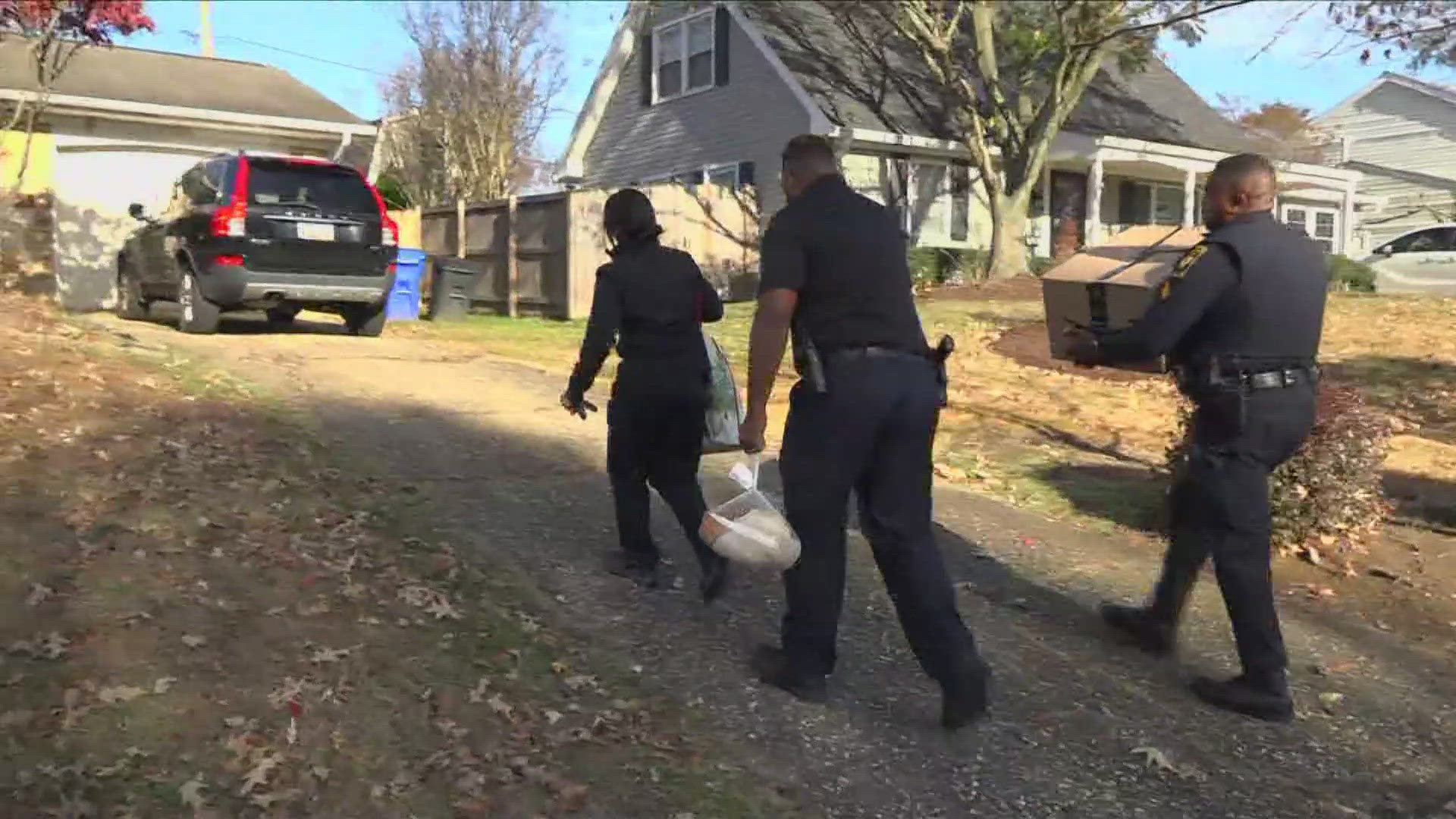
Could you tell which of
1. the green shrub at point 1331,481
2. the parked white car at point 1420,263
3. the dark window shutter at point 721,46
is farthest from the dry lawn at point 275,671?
the parked white car at point 1420,263

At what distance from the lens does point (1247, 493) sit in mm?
4336

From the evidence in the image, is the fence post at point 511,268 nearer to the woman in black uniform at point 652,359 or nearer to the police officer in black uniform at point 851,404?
the woman in black uniform at point 652,359

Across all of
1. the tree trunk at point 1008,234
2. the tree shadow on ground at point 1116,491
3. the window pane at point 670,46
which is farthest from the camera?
the window pane at point 670,46

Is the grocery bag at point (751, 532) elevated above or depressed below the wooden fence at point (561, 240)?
below

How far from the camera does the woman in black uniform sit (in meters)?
4.96

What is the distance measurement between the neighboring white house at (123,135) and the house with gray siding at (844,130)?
668 centimetres

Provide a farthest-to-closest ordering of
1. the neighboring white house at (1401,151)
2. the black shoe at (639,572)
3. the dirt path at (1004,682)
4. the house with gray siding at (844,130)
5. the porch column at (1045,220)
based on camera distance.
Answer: the neighboring white house at (1401,151) < the porch column at (1045,220) < the house with gray siding at (844,130) < the black shoe at (639,572) < the dirt path at (1004,682)

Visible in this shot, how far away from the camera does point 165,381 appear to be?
812 cm

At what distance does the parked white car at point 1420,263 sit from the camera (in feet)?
68.7

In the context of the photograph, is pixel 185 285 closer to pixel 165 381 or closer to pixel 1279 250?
pixel 165 381

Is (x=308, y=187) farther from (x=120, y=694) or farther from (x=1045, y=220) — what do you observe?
(x=1045, y=220)

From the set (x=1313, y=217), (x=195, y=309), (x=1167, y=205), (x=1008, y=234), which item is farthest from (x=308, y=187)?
(x=1313, y=217)

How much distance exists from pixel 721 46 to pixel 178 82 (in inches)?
363

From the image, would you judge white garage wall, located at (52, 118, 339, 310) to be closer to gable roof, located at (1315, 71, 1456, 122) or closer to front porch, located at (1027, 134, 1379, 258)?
front porch, located at (1027, 134, 1379, 258)
